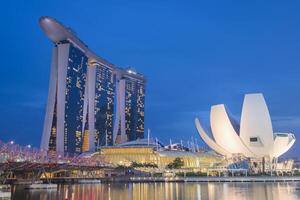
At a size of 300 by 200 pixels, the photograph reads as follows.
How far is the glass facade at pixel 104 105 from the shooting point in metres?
123

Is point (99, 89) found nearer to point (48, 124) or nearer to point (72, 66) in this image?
point (72, 66)

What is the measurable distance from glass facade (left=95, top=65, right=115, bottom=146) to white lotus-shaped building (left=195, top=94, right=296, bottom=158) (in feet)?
176

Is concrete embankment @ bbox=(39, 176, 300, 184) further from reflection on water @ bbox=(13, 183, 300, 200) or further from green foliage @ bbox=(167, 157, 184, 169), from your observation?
reflection on water @ bbox=(13, 183, 300, 200)

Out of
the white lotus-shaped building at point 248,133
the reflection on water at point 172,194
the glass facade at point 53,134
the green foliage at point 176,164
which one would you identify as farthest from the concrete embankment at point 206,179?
the glass facade at point 53,134

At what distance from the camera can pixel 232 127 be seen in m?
70.5

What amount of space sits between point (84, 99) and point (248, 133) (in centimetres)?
5541

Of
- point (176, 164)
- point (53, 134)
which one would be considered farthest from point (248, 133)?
point (53, 134)

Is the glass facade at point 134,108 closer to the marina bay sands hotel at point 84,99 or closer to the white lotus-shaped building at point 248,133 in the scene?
the marina bay sands hotel at point 84,99

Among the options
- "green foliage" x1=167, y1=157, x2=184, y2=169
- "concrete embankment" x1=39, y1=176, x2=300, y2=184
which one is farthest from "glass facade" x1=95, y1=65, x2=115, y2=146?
"concrete embankment" x1=39, y1=176, x2=300, y2=184

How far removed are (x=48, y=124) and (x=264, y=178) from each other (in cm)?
5559

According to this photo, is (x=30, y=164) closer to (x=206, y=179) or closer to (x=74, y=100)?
(x=206, y=179)

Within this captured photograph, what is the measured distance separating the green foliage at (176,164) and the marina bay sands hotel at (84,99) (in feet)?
87.2

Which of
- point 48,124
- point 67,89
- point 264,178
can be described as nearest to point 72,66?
point 67,89

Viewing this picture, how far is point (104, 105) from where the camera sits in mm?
126875
